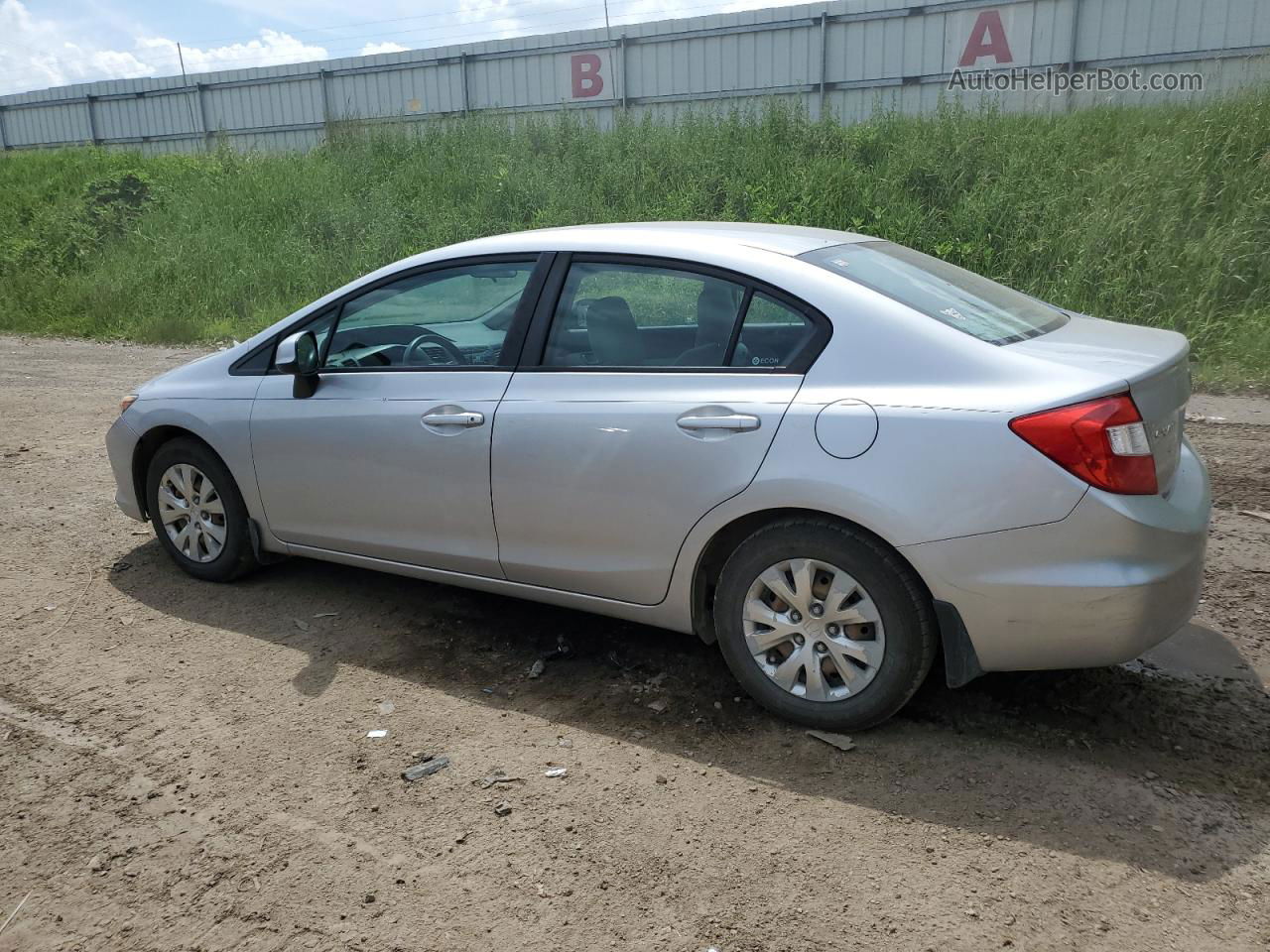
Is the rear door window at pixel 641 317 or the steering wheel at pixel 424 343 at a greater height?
the rear door window at pixel 641 317

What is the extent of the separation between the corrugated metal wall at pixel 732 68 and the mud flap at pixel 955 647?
13372mm

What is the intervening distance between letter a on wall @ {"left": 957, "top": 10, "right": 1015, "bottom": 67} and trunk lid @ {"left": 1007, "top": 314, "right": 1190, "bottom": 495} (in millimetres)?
13931

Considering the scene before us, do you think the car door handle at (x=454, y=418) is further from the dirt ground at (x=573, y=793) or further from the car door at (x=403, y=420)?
the dirt ground at (x=573, y=793)

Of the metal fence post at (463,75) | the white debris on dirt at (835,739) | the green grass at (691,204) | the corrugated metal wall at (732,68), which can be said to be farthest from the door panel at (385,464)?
the metal fence post at (463,75)

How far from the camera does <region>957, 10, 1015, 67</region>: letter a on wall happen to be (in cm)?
1587

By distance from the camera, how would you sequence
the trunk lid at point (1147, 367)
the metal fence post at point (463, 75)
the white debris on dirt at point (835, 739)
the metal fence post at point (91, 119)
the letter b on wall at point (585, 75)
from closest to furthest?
the trunk lid at point (1147, 367) → the white debris on dirt at point (835, 739) → the letter b on wall at point (585, 75) → the metal fence post at point (463, 75) → the metal fence post at point (91, 119)

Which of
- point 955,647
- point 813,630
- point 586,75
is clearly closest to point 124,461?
point 813,630

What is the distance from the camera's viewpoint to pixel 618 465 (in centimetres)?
375

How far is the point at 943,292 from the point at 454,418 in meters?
1.87

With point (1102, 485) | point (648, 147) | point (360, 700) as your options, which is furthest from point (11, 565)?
point (648, 147)

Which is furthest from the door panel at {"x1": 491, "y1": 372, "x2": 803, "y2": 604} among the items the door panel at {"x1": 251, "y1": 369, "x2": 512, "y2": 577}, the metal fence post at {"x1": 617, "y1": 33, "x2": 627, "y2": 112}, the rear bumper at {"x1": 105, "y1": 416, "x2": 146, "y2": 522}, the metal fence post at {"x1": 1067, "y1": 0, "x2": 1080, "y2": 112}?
the metal fence post at {"x1": 617, "y1": 33, "x2": 627, "y2": 112}

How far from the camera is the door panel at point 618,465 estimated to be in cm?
355

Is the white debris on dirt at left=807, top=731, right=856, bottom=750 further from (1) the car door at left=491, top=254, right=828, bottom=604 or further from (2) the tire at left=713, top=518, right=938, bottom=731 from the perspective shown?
(1) the car door at left=491, top=254, right=828, bottom=604

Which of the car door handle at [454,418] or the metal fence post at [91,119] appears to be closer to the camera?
the car door handle at [454,418]
